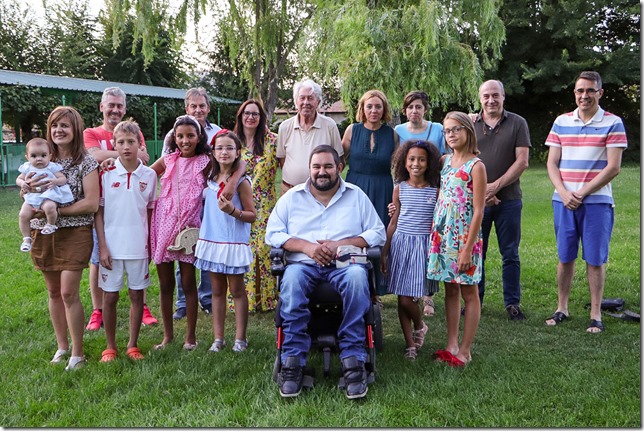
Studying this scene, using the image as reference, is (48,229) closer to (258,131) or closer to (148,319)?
(148,319)

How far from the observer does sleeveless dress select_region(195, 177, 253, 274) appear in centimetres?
406

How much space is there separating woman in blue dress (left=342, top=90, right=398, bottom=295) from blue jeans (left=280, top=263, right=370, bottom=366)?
120cm

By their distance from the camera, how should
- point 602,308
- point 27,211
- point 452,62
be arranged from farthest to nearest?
point 452,62, point 602,308, point 27,211

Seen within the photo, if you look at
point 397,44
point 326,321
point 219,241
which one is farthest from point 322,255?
point 397,44

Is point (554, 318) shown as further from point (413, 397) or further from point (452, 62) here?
point (452, 62)

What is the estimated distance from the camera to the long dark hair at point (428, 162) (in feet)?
13.3

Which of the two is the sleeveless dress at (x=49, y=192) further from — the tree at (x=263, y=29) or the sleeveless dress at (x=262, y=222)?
the tree at (x=263, y=29)

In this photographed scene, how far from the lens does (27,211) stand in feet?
12.0

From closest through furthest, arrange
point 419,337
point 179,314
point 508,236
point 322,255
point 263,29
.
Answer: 1. point 322,255
2. point 419,337
3. point 508,236
4. point 179,314
5. point 263,29

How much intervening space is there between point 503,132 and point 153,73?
29.7 meters

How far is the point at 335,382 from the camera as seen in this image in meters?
3.61

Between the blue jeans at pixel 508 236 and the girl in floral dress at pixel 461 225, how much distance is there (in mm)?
1163

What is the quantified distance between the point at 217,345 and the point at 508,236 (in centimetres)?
263

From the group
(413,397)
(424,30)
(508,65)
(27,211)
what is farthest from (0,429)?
(508,65)
